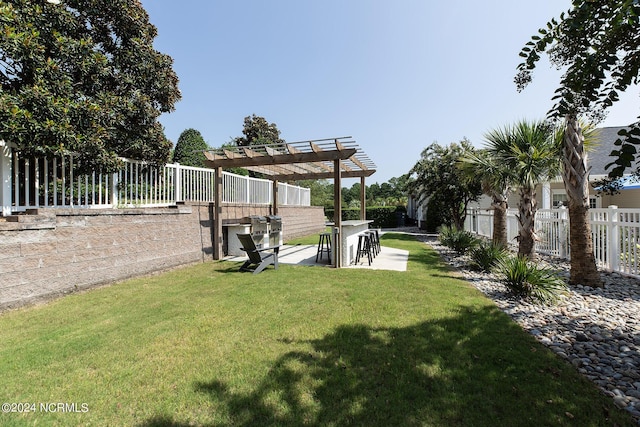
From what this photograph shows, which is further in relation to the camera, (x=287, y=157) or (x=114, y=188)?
(x=287, y=157)

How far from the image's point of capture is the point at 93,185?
20.9ft

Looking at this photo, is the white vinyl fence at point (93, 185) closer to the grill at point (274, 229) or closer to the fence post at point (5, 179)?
the fence post at point (5, 179)

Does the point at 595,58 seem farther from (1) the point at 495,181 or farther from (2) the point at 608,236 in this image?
(1) the point at 495,181

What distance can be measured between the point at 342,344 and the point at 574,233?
5.70 meters

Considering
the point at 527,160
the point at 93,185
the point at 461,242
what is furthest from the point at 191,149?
the point at 527,160

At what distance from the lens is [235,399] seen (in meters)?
2.41

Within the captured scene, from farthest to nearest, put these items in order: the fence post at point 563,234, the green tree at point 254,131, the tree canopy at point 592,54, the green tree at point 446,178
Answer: the green tree at point 254,131 < the green tree at point 446,178 < the fence post at point 563,234 < the tree canopy at point 592,54

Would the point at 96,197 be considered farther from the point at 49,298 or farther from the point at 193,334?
the point at 193,334

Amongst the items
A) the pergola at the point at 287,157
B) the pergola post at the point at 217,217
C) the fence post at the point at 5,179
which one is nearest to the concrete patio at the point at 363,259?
the pergola post at the point at 217,217

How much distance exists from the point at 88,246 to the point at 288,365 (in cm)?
548

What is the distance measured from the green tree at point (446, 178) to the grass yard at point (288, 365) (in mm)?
10984

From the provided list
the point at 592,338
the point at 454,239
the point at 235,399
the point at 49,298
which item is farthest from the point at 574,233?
the point at 49,298

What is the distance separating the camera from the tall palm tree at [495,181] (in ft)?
29.2

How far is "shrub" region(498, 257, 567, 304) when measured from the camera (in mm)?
4855
